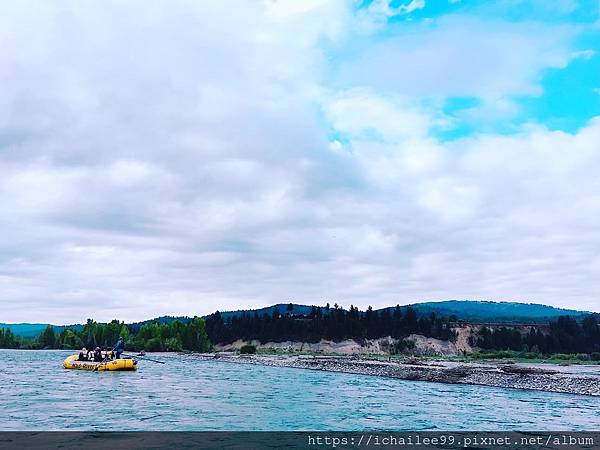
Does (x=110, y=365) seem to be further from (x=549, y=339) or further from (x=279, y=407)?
(x=549, y=339)

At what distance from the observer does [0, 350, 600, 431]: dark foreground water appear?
2973 cm

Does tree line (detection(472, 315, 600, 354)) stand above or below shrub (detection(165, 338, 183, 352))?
above

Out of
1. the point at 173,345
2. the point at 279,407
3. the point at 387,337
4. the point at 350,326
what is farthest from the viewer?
the point at 173,345

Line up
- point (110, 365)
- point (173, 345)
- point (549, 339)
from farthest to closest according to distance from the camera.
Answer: point (173, 345), point (549, 339), point (110, 365)

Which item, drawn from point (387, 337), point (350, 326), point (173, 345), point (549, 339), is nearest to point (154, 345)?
point (173, 345)

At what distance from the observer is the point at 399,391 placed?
173ft

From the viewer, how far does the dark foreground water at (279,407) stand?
2973cm

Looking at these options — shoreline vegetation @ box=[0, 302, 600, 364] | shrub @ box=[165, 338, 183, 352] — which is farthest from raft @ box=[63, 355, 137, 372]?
shrub @ box=[165, 338, 183, 352]

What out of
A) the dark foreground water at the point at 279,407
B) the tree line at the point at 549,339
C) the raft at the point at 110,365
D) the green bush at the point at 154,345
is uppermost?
the tree line at the point at 549,339

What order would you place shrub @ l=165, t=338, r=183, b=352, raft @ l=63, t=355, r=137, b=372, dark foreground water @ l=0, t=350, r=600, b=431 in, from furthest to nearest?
shrub @ l=165, t=338, r=183, b=352 → raft @ l=63, t=355, r=137, b=372 → dark foreground water @ l=0, t=350, r=600, b=431

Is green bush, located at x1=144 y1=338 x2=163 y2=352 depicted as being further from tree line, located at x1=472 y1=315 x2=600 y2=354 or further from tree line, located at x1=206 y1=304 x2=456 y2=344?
tree line, located at x1=472 y1=315 x2=600 y2=354

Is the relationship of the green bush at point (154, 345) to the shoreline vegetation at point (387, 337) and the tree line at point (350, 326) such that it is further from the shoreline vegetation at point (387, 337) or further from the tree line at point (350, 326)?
the tree line at point (350, 326)

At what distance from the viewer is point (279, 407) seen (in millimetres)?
38281

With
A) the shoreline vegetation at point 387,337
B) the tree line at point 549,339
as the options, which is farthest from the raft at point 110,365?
the tree line at point 549,339
